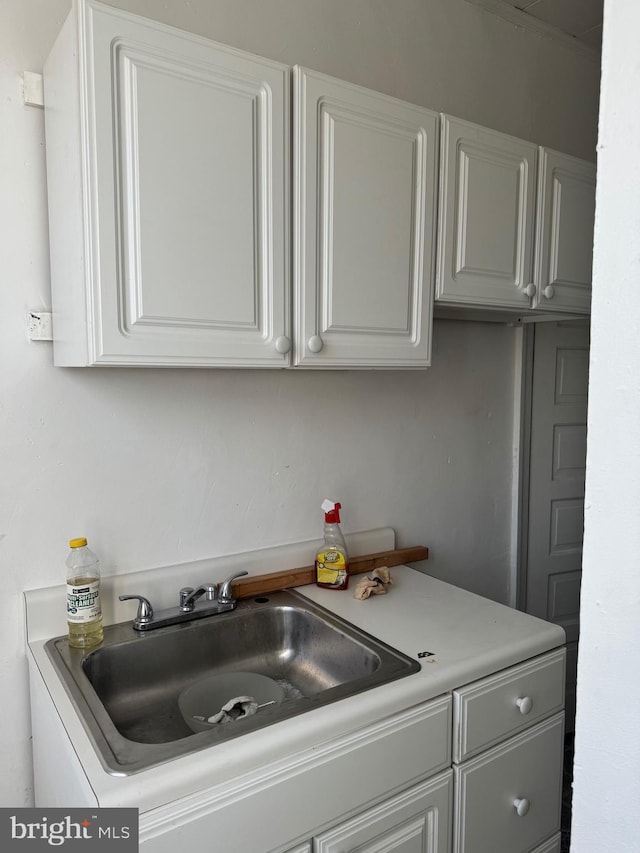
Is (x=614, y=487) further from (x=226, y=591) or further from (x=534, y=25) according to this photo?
(x=534, y=25)

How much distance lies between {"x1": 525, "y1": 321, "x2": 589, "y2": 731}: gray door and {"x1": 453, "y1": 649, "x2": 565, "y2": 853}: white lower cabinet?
99 cm

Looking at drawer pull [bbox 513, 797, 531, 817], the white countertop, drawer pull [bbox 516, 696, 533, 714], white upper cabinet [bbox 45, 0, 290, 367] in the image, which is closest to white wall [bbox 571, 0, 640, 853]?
the white countertop

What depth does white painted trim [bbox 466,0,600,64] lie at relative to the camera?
2033mm

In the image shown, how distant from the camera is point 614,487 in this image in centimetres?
43

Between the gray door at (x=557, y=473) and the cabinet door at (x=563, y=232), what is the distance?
451 millimetres

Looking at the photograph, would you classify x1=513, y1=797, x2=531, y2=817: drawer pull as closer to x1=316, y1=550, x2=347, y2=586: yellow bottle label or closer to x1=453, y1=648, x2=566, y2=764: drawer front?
x1=453, y1=648, x2=566, y2=764: drawer front

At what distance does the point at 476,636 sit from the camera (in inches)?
54.6

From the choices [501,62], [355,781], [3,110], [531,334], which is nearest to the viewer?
[355,781]

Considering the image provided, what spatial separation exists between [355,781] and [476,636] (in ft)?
1.47

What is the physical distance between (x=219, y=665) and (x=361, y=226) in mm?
1083

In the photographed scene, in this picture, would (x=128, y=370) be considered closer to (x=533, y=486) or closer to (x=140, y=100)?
(x=140, y=100)

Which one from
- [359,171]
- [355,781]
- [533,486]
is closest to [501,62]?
[359,171]

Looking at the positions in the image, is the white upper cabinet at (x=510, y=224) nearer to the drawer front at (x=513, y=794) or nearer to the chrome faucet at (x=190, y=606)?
the chrome faucet at (x=190, y=606)

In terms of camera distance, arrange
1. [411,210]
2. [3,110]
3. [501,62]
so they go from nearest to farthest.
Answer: [3,110], [411,210], [501,62]
